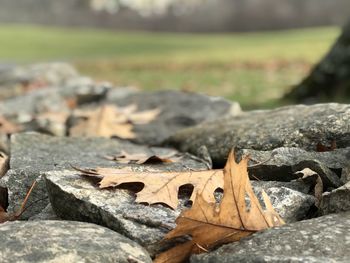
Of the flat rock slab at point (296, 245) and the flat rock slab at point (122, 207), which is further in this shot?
the flat rock slab at point (122, 207)

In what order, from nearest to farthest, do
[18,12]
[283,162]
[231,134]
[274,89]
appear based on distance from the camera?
[283,162] < [231,134] < [274,89] < [18,12]

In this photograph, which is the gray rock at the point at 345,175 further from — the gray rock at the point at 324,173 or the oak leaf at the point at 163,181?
the oak leaf at the point at 163,181

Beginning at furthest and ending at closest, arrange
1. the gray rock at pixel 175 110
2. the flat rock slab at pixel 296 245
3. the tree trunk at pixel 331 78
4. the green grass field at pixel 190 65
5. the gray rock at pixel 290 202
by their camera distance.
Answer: the green grass field at pixel 190 65, the tree trunk at pixel 331 78, the gray rock at pixel 175 110, the gray rock at pixel 290 202, the flat rock slab at pixel 296 245

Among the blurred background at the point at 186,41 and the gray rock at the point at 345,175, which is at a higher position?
the gray rock at the point at 345,175

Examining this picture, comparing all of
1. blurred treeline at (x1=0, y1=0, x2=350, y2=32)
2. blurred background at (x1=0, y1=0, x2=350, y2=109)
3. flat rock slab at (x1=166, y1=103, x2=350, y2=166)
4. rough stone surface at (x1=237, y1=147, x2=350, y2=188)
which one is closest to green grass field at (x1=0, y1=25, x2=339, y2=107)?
blurred background at (x1=0, y1=0, x2=350, y2=109)

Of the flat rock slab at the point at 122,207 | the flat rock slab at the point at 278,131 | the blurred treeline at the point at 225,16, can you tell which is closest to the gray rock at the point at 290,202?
the flat rock slab at the point at 122,207

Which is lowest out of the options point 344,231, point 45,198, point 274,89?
point 274,89

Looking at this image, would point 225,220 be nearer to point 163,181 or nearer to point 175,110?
point 163,181

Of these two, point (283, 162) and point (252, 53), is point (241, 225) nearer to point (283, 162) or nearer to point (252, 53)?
point (283, 162)

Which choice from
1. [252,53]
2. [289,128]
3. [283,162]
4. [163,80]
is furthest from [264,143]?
[252,53]
